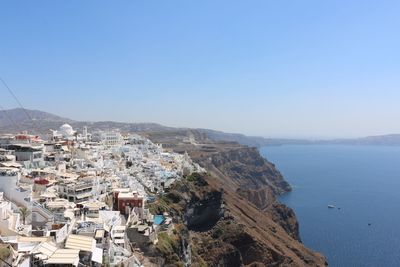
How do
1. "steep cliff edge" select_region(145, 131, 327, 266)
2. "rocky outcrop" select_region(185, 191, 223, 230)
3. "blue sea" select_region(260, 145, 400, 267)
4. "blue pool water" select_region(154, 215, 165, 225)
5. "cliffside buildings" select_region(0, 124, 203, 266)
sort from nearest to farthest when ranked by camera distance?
1. "cliffside buildings" select_region(0, 124, 203, 266)
2. "blue pool water" select_region(154, 215, 165, 225)
3. "steep cliff edge" select_region(145, 131, 327, 266)
4. "rocky outcrop" select_region(185, 191, 223, 230)
5. "blue sea" select_region(260, 145, 400, 267)

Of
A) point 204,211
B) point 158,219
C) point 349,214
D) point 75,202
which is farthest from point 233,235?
point 349,214

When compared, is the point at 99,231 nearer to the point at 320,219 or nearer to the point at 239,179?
the point at 320,219

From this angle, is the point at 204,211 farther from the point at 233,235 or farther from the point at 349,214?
the point at 349,214

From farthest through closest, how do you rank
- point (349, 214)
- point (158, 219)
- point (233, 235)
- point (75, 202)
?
point (349, 214) → point (233, 235) → point (158, 219) → point (75, 202)

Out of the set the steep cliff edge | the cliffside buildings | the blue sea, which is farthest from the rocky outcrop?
the blue sea

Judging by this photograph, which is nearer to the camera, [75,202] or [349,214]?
[75,202]

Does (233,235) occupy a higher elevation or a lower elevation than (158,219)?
lower

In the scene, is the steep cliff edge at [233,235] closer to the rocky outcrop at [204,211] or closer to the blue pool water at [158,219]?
the rocky outcrop at [204,211]

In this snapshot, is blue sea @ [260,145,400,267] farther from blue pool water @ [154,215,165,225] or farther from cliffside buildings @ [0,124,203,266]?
blue pool water @ [154,215,165,225]

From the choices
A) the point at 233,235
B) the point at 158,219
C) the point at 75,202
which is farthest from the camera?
the point at 233,235

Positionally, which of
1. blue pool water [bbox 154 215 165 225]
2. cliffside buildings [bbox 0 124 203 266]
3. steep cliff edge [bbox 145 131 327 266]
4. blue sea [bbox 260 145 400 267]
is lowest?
blue sea [bbox 260 145 400 267]
